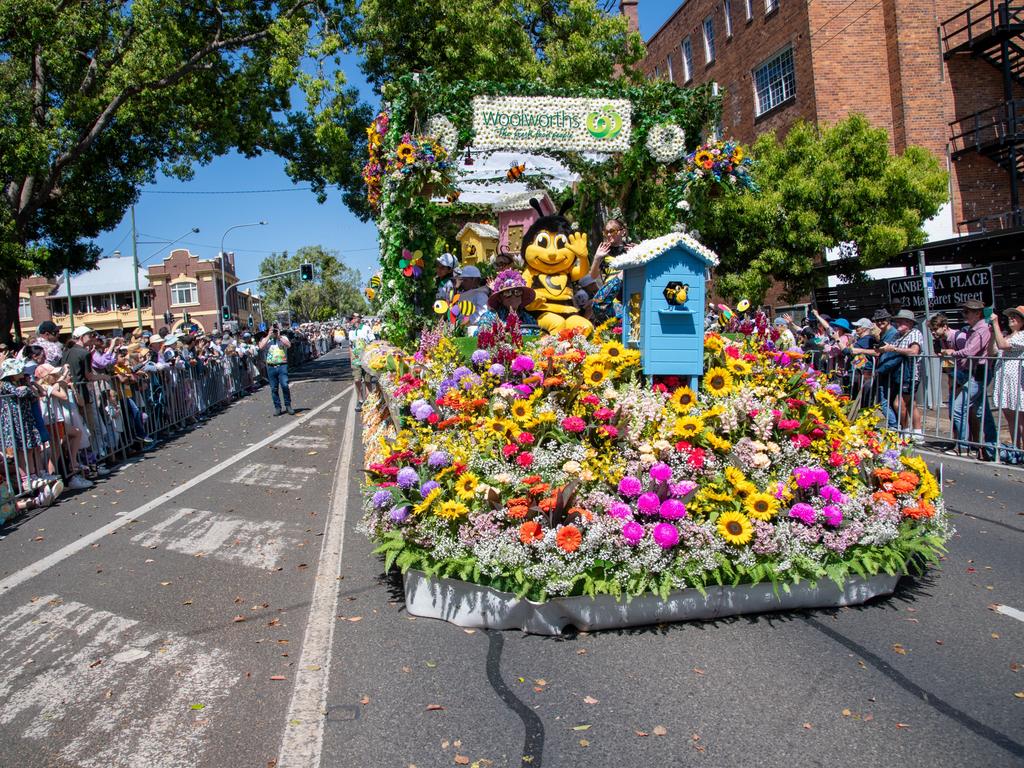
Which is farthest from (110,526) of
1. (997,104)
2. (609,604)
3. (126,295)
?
(126,295)

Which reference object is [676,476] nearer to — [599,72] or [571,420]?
[571,420]

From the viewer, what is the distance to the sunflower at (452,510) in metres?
4.66

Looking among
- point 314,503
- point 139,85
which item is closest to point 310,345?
point 139,85

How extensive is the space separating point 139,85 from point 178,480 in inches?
564

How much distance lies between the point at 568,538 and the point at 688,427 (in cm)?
133

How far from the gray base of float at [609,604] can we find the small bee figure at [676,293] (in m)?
2.46

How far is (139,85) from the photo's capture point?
19594 millimetres

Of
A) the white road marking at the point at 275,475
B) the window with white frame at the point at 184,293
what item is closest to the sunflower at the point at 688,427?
the white road marking at the point at 275,475

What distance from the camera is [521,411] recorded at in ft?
18.1

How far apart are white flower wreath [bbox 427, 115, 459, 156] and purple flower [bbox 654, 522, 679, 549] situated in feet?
16.9

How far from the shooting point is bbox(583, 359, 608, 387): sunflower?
19.1ft

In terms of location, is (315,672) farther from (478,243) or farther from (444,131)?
(478,243)

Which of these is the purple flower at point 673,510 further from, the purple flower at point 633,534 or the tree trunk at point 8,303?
the tree trunk at point 8,303

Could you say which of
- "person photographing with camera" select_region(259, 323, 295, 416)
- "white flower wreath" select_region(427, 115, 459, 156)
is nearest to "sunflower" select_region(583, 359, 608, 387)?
"white flower wreath" select_region(427, 115, 459, 156)
